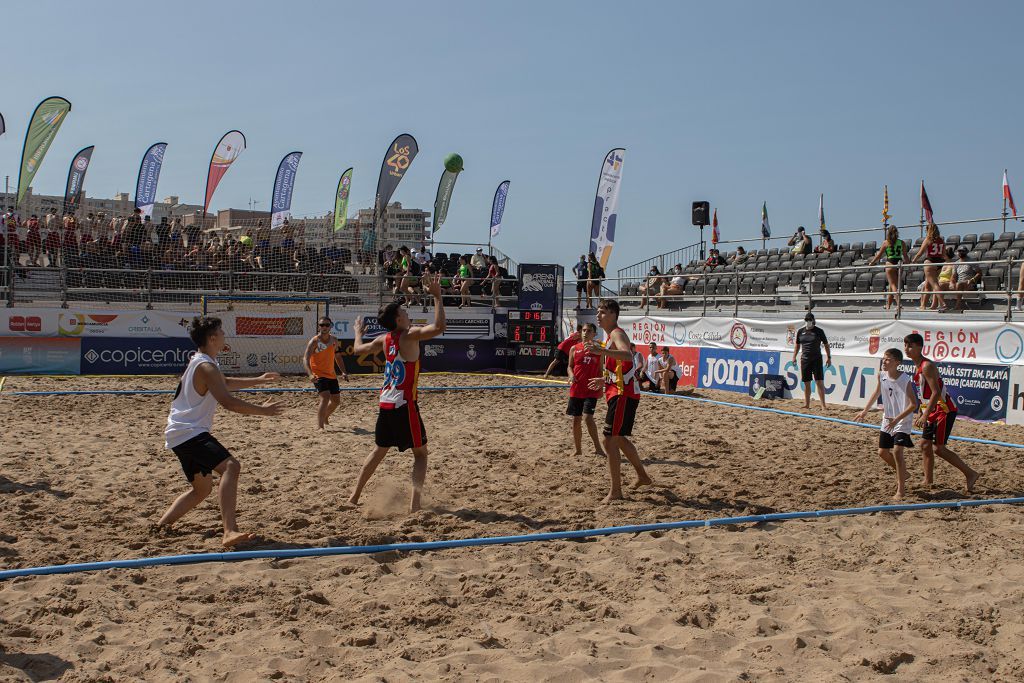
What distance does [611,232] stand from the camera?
2520 centimetres

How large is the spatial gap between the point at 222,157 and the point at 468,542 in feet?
72.5

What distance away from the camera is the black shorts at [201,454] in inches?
236

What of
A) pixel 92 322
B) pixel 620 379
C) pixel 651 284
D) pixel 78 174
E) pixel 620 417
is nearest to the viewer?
pixel 620 417

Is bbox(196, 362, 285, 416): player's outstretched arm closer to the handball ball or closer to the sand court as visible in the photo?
the sand court

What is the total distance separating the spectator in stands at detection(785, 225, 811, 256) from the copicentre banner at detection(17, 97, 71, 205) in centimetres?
1870

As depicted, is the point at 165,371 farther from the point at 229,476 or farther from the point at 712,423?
the point at 229,476

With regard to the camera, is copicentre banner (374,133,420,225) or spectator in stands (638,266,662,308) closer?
spectator in stands (638,266,662,308)

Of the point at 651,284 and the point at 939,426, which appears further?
the point at 651,284

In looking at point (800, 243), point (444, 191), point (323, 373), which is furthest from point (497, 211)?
point (323, 373)

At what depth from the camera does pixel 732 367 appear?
18.9 metres

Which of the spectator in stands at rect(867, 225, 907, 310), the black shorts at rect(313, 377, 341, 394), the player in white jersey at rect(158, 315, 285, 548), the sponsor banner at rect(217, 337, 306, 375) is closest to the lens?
the player in white jersey at rect(158, 315, 285, 548)

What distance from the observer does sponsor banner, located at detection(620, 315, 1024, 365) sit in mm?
13641

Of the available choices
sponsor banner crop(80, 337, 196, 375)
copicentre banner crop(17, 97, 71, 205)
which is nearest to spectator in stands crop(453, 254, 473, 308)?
sponsor banner crop(80, 337, 196, 375)

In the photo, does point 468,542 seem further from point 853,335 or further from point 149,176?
point 149,176
